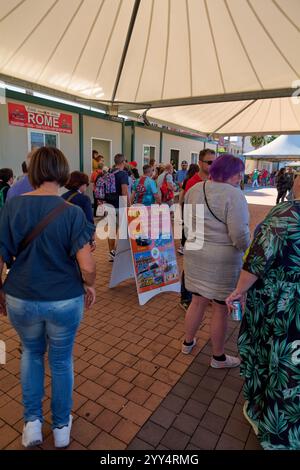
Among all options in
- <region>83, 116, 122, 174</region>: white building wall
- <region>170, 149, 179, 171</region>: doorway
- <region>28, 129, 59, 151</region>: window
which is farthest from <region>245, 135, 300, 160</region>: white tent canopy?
<region>28, 129, 59, 151</region>: window

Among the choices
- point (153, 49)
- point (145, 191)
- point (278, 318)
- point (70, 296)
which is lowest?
point (278, 318)

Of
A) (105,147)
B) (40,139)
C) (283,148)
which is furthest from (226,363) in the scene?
(283,148)

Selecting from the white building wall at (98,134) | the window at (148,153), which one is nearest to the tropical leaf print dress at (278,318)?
the white building wall at (98,134)

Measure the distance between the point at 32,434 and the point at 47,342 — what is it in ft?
1.87

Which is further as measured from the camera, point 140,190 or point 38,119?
point 38,119

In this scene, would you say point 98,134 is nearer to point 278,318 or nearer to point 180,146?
point 180,146

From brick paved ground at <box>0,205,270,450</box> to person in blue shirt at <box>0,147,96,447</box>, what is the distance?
1.72 ft

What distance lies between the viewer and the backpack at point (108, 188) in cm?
480

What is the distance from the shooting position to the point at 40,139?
832 cm

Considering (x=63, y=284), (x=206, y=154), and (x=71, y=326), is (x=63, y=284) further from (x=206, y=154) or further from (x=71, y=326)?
(x=206, y=154)

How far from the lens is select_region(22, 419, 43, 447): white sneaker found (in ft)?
5.83

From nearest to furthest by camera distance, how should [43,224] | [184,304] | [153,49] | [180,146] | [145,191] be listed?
1. [43,224]
2. [184,304]
3. [153,49]
4. [145,191]
5. [180,146]

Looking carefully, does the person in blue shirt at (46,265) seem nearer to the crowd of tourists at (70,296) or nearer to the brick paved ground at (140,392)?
the crowd of tourists at (70,296)

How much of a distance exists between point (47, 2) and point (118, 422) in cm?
444
